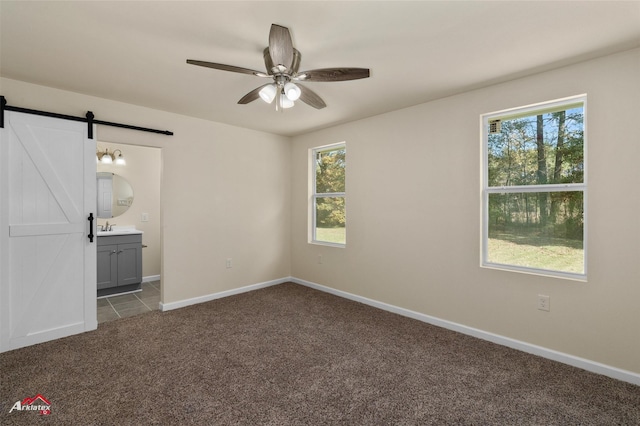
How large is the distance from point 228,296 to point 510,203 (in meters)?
3.71

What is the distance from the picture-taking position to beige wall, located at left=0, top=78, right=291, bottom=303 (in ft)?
11.3

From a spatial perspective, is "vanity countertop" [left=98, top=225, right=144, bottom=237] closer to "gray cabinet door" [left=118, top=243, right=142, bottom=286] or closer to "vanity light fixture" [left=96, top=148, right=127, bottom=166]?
"gray cabinet door" [left=118, top=243, right=142, bottom=286]

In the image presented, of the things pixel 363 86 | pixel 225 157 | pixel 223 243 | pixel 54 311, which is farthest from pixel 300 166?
pixel 54 311

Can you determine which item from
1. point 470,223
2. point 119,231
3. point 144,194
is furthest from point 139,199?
point 470,223

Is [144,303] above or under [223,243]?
under

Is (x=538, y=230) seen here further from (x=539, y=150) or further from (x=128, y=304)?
(x=128, y=304)

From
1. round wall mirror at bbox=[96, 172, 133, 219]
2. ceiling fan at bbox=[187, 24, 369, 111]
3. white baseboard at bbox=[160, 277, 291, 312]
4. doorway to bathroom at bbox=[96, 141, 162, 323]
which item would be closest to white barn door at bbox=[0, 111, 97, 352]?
white baseboard at bbox=[160, 277, 291, 312]

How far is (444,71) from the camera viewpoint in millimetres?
2600

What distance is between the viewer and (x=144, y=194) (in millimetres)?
5191

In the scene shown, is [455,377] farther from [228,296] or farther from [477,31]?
[228,296]

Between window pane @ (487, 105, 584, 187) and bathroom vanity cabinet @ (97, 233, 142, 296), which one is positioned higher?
window pane @ (487, 105, 584, 187)

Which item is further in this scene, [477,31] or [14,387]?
[14,387]

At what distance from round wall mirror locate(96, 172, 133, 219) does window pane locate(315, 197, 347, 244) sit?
3.17 meters

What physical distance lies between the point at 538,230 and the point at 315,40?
8.34 feet
